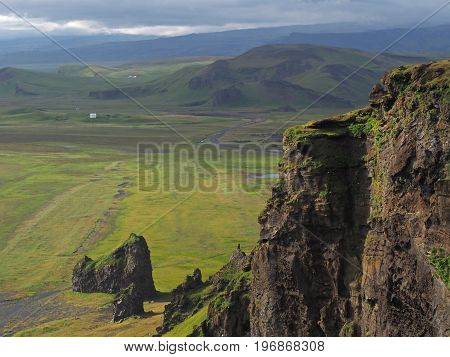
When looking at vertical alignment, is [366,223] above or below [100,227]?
above

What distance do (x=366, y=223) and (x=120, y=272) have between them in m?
53.2

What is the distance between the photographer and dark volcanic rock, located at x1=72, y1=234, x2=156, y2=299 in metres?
84.9

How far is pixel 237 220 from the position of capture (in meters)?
130

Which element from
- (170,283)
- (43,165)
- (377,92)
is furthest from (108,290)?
(43,165)

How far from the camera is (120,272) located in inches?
3455

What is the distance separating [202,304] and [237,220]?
6637 cm

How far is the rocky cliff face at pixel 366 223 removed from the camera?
107 ft

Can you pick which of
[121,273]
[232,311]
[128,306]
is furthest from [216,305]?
[121,273]

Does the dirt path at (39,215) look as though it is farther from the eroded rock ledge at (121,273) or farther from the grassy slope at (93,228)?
the eroded rock ledge at (121,273)

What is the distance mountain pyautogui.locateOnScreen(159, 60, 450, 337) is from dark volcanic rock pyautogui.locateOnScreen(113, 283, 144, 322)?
27.0 m

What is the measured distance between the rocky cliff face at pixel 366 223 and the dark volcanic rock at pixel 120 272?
39852 mm

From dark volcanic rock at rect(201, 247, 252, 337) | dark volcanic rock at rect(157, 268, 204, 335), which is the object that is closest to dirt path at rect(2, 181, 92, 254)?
dark volcanic rock at rect(157, 268, 204, 335)

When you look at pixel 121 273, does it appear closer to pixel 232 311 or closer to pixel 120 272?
pixel 120 272

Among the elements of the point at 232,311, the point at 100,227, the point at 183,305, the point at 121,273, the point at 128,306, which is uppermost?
the point at 232,311
